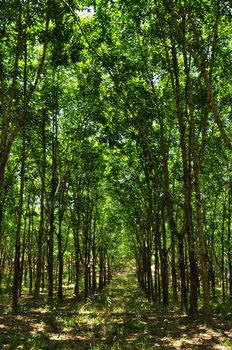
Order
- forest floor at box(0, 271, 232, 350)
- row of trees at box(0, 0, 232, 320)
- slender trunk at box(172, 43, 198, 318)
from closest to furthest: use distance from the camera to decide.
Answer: forest floor at box(0, 271, 232, 350) → row of trees at box(0, 0, 232, 320) → slender trunk at box(172, 43, 198, 318)

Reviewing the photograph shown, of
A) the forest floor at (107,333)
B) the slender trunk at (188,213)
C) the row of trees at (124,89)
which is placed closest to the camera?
the forest floor at (107,333)

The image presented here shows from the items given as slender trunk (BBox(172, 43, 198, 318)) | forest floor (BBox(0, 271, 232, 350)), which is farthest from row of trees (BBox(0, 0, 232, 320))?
forest floor (BBox(0, 271, 232, 350))

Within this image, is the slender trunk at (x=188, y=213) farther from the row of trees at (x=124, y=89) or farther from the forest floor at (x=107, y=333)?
the forest floor at (x=107, y=333)

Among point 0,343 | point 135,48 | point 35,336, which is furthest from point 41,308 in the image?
point 135,48

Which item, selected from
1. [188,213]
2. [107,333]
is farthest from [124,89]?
[107,333]

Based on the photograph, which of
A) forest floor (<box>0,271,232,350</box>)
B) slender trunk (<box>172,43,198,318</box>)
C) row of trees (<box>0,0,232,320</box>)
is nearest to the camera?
forest floor (<box>0,271,232,350</box>)

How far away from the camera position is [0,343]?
357 inches

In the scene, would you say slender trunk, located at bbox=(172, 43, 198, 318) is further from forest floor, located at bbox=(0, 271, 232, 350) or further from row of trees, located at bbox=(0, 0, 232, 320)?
forest floor, located at bbox=(0, 271, 232, 350)

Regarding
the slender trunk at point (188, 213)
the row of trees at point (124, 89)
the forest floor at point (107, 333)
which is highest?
the row of trees at point (124, 89)

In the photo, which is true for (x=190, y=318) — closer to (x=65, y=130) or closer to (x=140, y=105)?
(x=140, y=105)

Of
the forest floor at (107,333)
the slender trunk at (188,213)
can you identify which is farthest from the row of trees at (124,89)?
the forest floor at (107,333)

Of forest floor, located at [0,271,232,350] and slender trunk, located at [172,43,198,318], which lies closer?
forest floor, located at [0,271,232,350]

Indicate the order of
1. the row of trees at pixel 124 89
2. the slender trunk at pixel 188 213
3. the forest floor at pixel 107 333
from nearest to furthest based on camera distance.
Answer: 1. the forest floor at pixel 107 333
2. the row of trees at pixel 124 89
3. the slender trunk at pixel 188 213

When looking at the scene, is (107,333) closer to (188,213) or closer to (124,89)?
(188,213)
